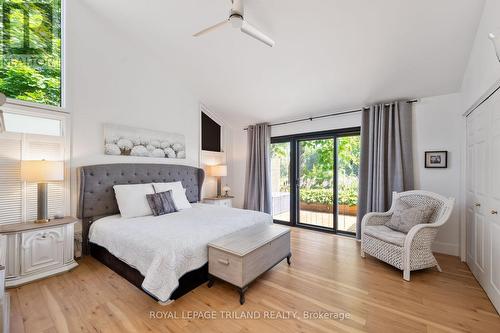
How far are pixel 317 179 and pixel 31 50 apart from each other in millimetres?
4934

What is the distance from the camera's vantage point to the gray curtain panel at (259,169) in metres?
4.88

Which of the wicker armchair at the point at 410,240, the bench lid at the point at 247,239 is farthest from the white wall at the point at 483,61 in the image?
the bench lid at the point at 247,239

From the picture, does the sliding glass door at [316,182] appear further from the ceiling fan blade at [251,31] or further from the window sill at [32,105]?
the window sill at [32,105]

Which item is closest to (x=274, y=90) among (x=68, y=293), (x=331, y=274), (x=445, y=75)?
(x=445, y=75)

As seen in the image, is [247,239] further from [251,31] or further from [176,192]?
[251,31]

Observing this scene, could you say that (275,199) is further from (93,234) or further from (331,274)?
(93,234)

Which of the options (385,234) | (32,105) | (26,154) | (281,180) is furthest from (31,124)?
(385,234)

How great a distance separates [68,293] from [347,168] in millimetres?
4294

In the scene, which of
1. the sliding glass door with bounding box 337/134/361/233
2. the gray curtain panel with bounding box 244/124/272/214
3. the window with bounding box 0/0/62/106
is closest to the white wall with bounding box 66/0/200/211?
the window with bounding box 0/0/62/106

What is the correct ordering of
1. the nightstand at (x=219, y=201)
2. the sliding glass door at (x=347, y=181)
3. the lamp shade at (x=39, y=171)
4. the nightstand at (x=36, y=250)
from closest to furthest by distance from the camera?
the nightstand at (x=36, y=250), the lamp shade at (x=39, y=171), the sliding glass door at (x=347, y=181), the nightstand at (x=219, y=201)

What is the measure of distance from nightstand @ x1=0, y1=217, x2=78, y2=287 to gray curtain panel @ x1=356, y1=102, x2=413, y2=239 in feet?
13.9

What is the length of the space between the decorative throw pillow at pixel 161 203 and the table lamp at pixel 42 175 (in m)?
1.07

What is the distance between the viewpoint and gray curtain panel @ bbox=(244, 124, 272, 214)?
4.88 m

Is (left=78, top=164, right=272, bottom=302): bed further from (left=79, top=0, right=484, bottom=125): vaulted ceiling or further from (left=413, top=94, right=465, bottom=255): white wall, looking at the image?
(left=413, top=94, right=465, bottom=255): white wall
